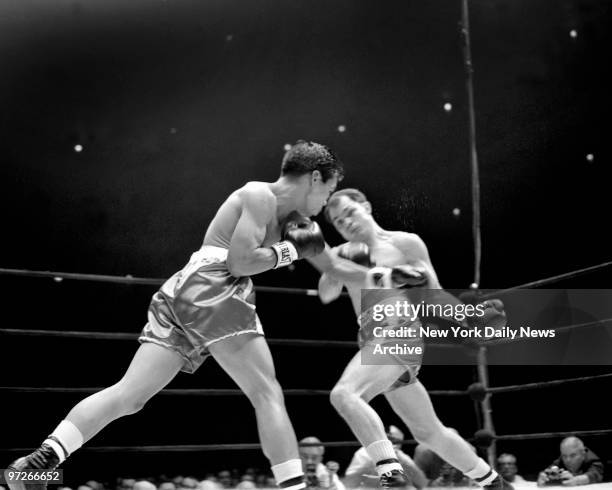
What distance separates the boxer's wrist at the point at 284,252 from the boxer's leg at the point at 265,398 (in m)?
0.22

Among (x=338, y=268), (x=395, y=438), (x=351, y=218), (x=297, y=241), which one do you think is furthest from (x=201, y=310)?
(x=395, y=438)

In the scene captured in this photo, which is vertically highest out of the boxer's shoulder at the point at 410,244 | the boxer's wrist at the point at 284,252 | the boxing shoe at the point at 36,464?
the boxer's shoulder at the point at 410,244

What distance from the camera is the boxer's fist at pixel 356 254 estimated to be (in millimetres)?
2547

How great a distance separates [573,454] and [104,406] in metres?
2.52

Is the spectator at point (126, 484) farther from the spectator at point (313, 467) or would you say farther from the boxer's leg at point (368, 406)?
the boxer's leg at point (368, 406)

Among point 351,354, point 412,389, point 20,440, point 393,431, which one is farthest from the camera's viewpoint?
point 351,354

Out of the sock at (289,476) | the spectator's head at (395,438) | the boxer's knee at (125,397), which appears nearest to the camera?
the sock at (289,476)

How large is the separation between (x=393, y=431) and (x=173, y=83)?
2638mm

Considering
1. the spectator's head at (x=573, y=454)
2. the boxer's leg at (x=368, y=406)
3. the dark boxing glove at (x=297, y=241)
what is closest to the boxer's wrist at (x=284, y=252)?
the dark boxing glove at (x=297, y=241)

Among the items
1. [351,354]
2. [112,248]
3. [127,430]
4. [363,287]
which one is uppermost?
[112,248]

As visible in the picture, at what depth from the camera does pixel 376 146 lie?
489cm

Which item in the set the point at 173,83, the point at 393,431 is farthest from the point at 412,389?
the point at 173,83

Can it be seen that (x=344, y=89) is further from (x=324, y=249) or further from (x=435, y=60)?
(x=324, y=249)

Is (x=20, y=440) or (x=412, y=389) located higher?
(x=412, y=389)
